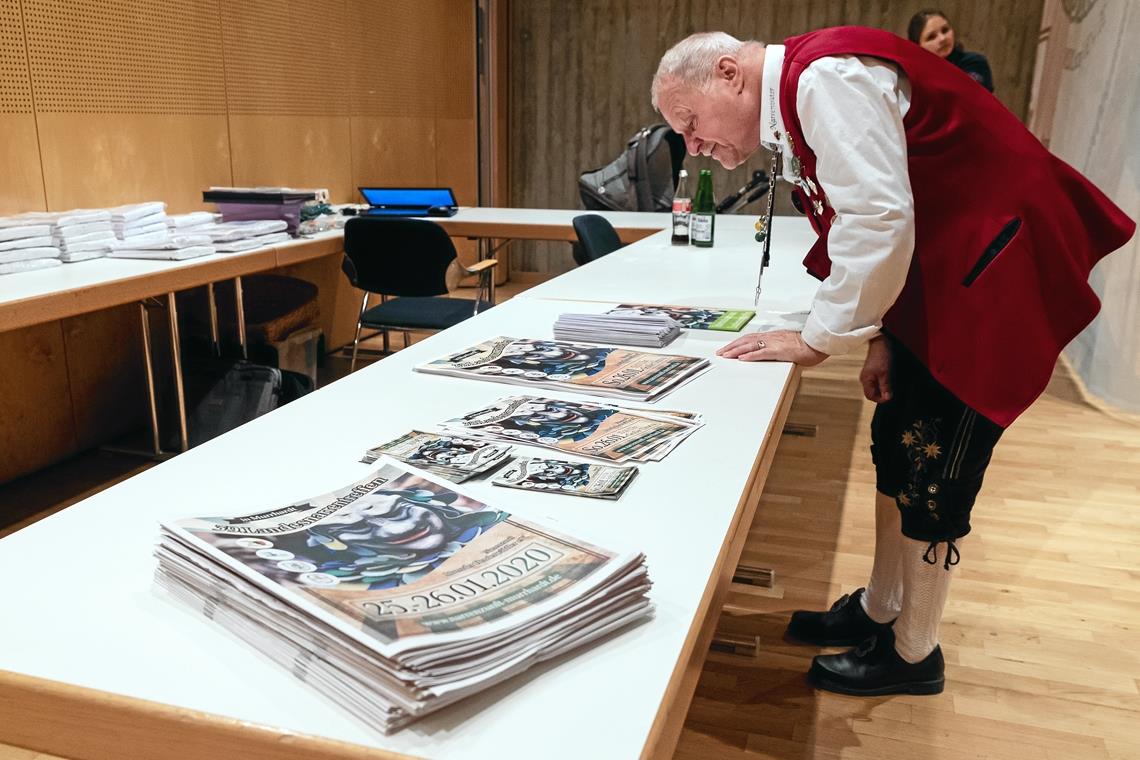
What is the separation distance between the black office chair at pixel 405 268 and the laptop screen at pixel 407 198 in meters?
0.91

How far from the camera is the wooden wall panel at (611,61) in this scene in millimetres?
6785

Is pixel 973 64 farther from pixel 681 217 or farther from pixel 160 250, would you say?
pixel 160 250

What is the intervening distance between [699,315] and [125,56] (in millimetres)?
2826

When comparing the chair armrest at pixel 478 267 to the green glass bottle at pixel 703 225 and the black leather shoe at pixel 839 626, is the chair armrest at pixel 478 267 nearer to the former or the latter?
the green glass bottle at pixel 703 225

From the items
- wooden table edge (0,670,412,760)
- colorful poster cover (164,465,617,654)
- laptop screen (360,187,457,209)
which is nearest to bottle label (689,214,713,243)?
laptop screen (360,187,457,209)

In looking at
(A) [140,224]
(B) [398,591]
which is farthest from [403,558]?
(A) [140,224]

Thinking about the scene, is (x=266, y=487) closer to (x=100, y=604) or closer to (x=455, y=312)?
(x=100, y=604)

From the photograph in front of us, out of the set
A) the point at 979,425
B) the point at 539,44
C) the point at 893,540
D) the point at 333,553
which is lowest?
the point at 893,540

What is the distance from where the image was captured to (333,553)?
2.70ft

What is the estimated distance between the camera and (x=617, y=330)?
6.06ft

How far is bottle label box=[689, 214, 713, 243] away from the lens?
3283 mm

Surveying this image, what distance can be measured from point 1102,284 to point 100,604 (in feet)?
16.1

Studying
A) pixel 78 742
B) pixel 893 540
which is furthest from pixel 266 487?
pixel 893 540

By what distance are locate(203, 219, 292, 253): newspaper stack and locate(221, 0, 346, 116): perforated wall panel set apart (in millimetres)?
993
